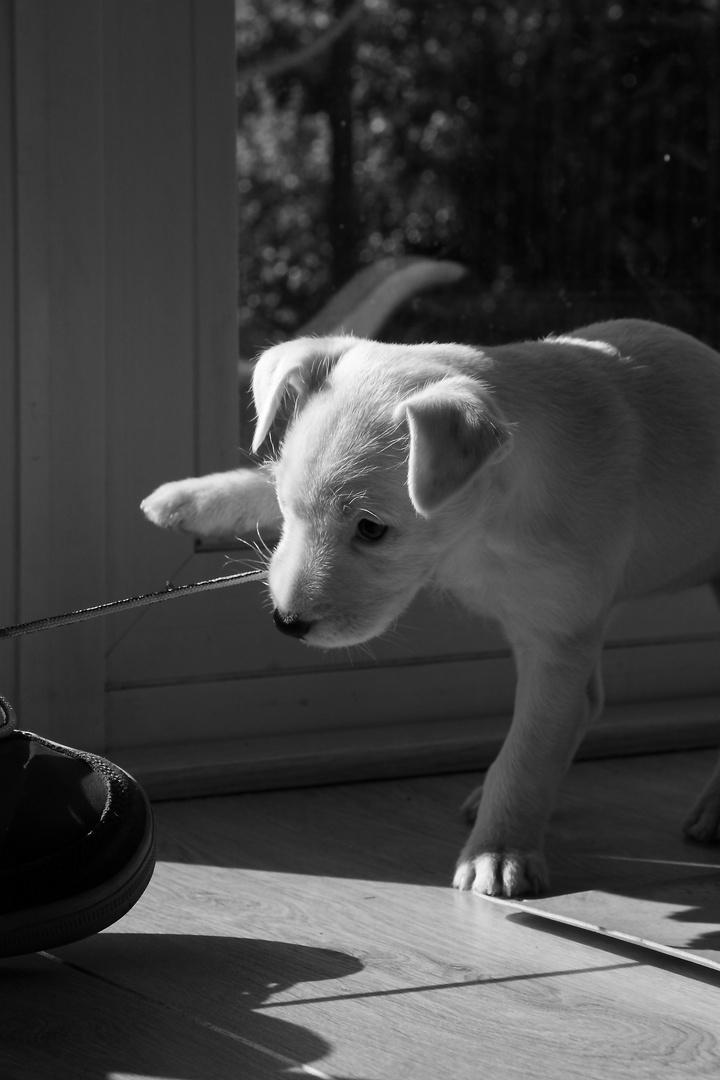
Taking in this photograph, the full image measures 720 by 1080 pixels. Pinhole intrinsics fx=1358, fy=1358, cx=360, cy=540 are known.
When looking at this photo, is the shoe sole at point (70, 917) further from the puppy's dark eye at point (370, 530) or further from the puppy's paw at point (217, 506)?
the puppy's paw at point (217, 506)

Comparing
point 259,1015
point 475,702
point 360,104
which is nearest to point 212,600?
point 475,702

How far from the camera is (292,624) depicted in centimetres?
196

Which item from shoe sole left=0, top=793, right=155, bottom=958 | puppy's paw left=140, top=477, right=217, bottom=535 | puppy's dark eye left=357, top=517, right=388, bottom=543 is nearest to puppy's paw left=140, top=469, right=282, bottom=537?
puppy's paw left=140, top=477, right=217, bottom=535

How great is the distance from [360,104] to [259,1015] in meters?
2.05

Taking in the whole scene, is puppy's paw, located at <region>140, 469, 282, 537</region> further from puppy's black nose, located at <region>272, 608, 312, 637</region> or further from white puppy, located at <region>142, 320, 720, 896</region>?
puppy's black nose, located at <region>272, 608, 312, 637</region>

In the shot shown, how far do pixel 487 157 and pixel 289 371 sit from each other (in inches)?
50.0

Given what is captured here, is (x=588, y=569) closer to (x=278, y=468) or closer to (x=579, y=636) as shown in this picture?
(x=579, y=636)

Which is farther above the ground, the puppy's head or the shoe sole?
the puppy's head

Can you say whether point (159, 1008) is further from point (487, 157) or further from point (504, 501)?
point (487, 157)

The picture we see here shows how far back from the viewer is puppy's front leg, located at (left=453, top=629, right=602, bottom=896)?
215 cm

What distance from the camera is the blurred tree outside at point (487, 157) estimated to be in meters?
2.88

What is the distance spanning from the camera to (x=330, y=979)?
1.70 metres

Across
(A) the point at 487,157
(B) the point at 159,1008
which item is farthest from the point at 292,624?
(A) the point at 487,157

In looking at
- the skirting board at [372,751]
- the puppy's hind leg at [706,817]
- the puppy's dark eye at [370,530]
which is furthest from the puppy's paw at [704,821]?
the puppy's dark eye at [370,530]
